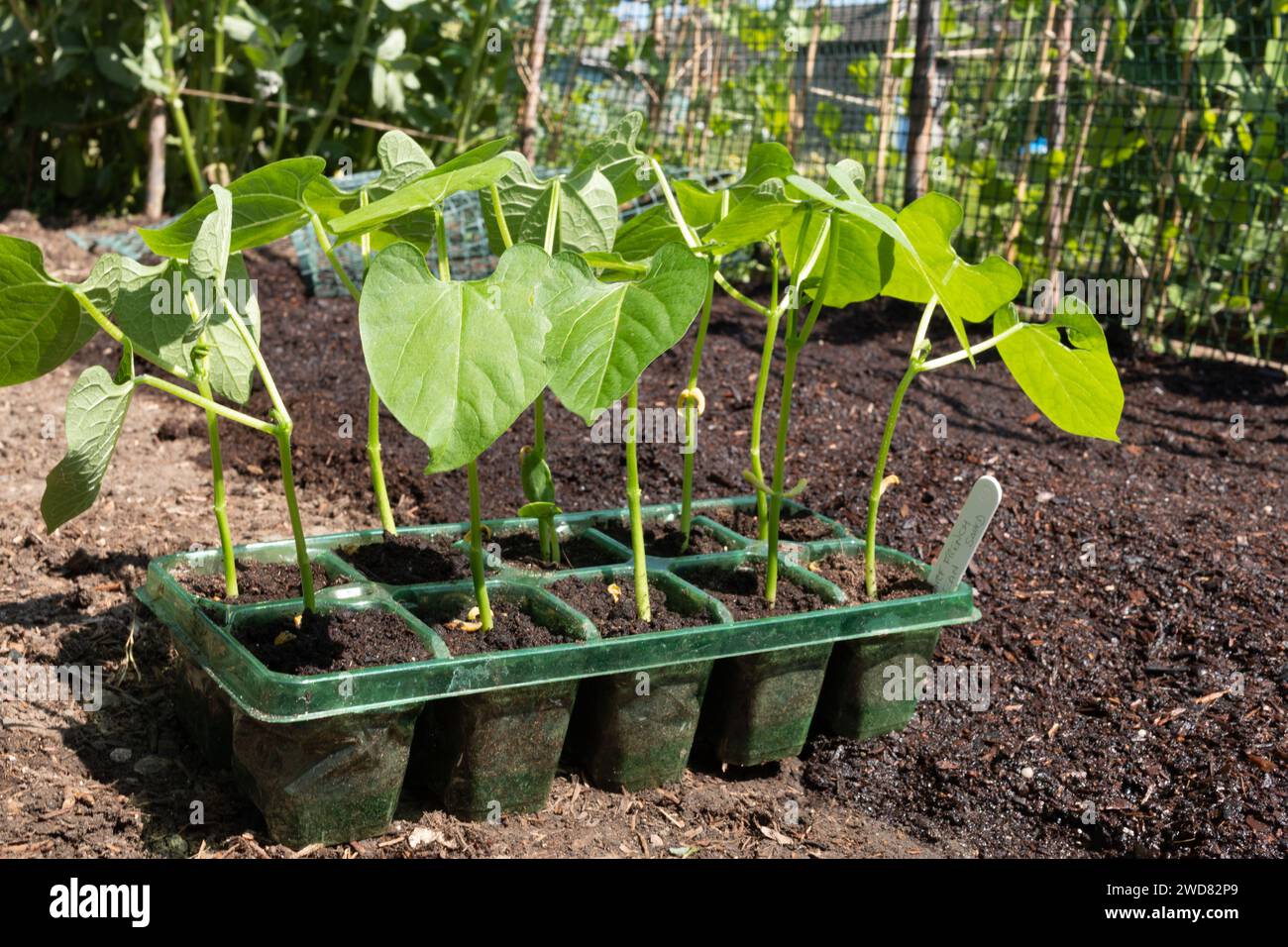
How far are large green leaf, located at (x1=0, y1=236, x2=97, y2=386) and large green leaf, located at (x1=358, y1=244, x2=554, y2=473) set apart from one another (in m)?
0.49

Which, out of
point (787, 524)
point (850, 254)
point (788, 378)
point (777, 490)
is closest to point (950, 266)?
point (850, 254)

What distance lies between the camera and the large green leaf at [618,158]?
187cm

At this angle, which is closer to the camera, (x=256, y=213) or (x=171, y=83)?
(x=256, y=213)

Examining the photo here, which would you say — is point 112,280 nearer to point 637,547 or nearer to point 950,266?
point 637,547

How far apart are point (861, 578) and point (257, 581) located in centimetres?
101

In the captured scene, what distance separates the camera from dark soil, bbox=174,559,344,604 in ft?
6.07

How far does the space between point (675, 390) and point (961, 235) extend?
183cm

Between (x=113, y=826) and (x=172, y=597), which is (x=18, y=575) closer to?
(x=172, y=597)

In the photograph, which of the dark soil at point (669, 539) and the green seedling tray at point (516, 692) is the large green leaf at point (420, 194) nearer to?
the green seedling tray at point (516, 692)

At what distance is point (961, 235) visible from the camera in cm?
484

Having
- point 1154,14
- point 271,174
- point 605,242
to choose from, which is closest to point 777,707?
point 605,242

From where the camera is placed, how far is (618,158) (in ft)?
6.31

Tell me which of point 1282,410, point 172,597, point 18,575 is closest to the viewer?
point 172,597

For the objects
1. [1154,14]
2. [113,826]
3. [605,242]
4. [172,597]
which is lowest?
[113,826]
